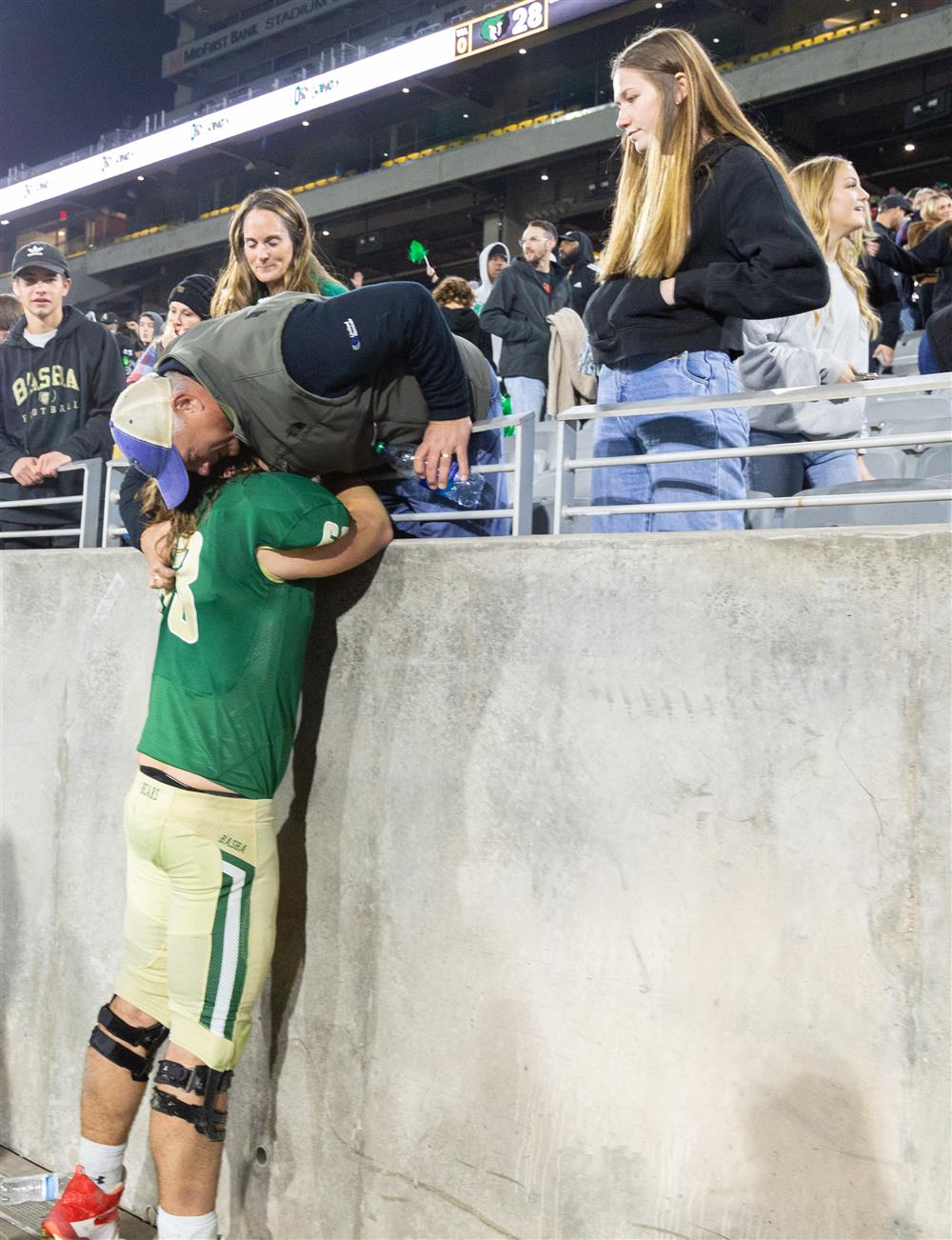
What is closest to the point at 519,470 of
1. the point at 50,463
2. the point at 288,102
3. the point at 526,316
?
the point at 50,463

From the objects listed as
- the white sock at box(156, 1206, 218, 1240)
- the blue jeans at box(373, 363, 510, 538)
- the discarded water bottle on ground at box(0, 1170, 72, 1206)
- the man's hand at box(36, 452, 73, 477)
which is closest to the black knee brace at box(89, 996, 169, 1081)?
the white sock at box(156, 1206, 218, 1240)

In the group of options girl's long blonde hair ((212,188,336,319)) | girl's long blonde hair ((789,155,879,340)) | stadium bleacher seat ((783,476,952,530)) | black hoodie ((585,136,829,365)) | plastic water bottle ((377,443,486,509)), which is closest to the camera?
stadium bleacher seat ((783,476,952,530))

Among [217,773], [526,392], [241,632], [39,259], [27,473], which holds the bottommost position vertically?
[217,773]

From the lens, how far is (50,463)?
480cm

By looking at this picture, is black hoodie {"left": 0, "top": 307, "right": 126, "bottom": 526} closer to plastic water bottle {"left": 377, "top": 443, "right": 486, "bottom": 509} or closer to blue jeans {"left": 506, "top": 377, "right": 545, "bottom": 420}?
plastic water bottle {"left": 377, "top": 443, "right": 486, "bottom": 509}

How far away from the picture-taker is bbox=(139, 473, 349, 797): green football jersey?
117 inches

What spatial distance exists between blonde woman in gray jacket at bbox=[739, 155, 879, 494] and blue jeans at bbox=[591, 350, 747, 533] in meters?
0.36

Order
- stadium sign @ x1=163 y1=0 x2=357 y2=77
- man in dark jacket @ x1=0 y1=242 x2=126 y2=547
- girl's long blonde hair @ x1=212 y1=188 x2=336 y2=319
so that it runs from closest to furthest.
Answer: girl's long blonde hair @ x1=212 y1=188 x2=336 y2=319 < man in dark jacket @ x1=0 y1=242 x2=126 y2=547 < stadium sign @ x1=163 y1=0 x2=357 y2=77

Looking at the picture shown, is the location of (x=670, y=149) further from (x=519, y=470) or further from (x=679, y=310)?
(x=519, y=470)

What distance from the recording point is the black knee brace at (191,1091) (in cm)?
296

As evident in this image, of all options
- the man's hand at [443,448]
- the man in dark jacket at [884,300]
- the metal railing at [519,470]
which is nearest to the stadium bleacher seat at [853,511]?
the metal railing at [519,470]

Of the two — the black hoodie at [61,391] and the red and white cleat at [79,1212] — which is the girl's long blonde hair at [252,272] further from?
the red and white cleat at [79,1212]

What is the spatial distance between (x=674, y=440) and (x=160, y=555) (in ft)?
4.62

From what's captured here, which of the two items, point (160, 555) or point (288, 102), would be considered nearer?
point (160, 555)
